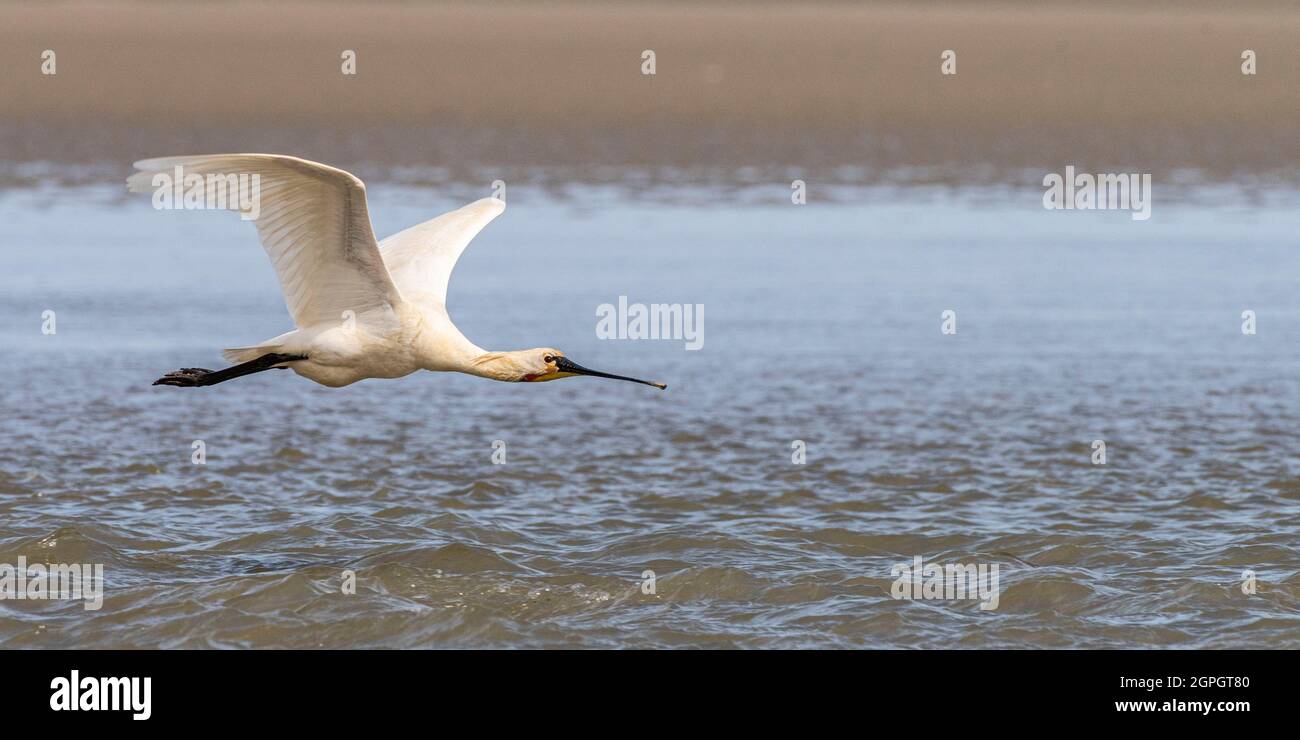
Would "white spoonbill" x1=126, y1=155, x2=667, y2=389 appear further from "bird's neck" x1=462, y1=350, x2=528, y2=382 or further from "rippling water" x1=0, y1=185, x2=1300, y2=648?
"rippling water" x1=0, y1=185, x2=1300, y2=648

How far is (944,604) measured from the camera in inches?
438

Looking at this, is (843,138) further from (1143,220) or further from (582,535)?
(582,535)

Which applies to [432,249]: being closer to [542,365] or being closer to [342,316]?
[342,316]

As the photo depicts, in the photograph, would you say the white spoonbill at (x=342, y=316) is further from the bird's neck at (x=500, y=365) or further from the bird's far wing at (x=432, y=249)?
the bird's far wing at (x=432, y=249)

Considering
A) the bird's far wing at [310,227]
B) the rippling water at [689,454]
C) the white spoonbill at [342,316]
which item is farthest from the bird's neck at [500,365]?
the rippling water at [689,454]

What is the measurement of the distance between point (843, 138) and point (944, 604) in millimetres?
24529

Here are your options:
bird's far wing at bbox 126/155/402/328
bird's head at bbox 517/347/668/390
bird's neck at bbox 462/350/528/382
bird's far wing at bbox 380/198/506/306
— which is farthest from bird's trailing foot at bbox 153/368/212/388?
bird's head at bbox 517/347/668/390

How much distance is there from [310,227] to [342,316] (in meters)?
0.67

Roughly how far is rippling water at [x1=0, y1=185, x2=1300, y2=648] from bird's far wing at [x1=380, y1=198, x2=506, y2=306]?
1735 millimetres

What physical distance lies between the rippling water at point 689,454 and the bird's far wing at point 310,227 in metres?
1.74

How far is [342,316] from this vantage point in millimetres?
11141

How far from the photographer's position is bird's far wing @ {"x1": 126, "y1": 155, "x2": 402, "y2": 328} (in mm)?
10109

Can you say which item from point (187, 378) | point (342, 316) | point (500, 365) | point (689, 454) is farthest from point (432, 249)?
point (689, 454)
